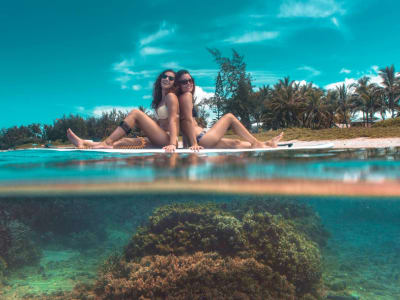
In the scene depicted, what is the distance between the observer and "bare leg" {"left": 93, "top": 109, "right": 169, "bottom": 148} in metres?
6.71

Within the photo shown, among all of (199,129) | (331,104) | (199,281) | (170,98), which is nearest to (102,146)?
(170,98)

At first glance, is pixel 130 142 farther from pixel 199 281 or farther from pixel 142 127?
pixel 199 281

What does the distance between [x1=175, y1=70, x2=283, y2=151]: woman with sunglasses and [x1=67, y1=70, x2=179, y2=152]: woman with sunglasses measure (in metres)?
0.16

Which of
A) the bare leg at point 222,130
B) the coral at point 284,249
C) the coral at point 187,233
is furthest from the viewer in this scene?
the bare leg at point 222,130

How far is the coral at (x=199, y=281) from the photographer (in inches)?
146

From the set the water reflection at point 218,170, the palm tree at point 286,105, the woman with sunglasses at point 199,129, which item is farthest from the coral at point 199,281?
the palm tree at point 286,105

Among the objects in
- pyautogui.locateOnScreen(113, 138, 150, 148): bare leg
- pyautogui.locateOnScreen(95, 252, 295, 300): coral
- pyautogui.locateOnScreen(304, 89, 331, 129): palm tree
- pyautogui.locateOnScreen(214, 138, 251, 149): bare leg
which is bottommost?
pyautogui.locateOnScreen(95, 252, 295, 300): coral

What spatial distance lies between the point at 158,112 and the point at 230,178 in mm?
3369

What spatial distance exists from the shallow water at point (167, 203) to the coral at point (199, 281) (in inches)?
23.9

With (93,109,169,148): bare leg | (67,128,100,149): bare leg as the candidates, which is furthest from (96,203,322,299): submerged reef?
(67,128,100,149): bare leg

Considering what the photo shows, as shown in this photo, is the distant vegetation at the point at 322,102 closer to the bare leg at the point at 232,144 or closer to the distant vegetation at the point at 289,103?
the distant vegetation at the point at 289,103

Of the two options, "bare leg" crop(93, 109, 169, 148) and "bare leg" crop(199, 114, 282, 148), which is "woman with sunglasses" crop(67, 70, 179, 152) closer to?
"bare leg" crop(93, 109, 169, 148)

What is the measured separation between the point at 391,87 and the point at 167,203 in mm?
53278

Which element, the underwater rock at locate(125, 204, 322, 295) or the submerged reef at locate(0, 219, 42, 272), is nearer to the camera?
the underwater rock at locate(125, 204, 322, 295)
